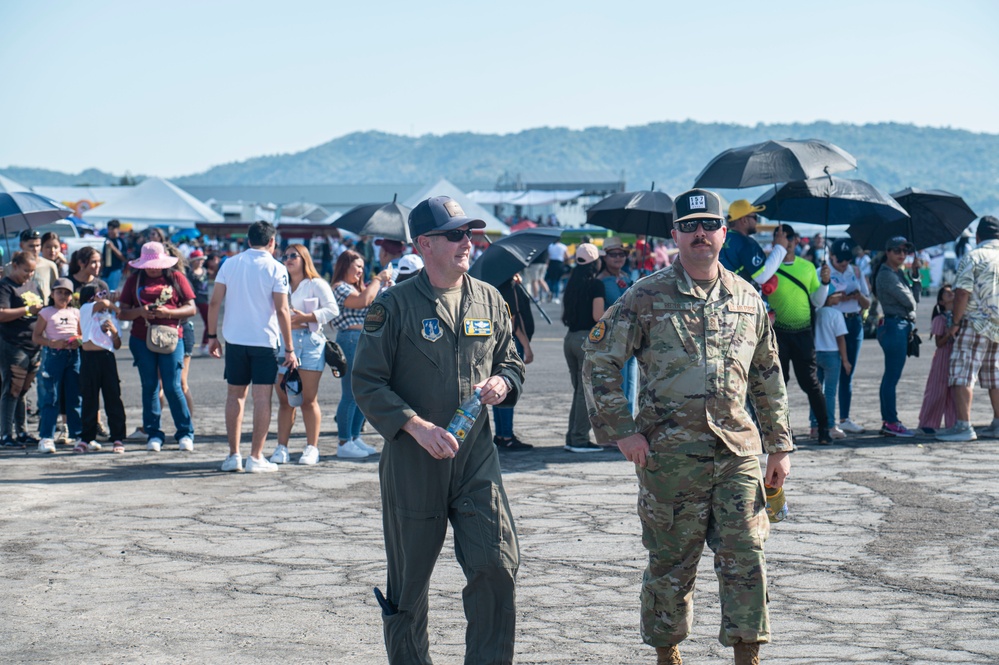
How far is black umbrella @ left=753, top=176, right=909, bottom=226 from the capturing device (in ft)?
32.8

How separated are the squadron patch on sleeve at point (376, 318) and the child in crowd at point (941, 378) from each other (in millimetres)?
7247

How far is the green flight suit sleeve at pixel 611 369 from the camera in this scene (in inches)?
171

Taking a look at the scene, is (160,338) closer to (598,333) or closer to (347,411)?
(347,411)

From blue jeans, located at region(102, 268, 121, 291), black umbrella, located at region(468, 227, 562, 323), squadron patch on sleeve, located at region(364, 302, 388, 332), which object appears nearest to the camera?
squadron patch on sleeve, located at region(364, 302, 388, 332)

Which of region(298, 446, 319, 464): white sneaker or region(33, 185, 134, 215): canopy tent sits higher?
region(33, 185, 134, 215): canopy tent

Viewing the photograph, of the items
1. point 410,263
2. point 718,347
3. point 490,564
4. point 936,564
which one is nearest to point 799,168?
point 410,263

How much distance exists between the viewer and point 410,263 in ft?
31.7

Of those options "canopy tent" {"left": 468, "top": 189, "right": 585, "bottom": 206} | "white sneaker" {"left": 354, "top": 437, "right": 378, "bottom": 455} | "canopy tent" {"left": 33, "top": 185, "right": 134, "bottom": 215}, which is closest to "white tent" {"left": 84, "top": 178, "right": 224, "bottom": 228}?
"canopy tent" {"left": 33, "top": 185, "right": 134, "bottom": 215}

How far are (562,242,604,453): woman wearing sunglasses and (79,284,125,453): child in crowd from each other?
12.4 ft

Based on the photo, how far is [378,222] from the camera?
10914mm

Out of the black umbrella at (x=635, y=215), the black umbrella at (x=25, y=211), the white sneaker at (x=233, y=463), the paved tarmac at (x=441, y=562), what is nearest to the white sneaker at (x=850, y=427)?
the paved tarmac at (x=441, y=562)

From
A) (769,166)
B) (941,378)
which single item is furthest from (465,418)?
(941,378)

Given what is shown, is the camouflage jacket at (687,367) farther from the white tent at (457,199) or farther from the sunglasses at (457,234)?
the white tent at (457,199)

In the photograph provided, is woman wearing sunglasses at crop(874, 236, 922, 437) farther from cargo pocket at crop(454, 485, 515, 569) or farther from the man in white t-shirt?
cargo pocket at crop(454, 485, 515, 569)
